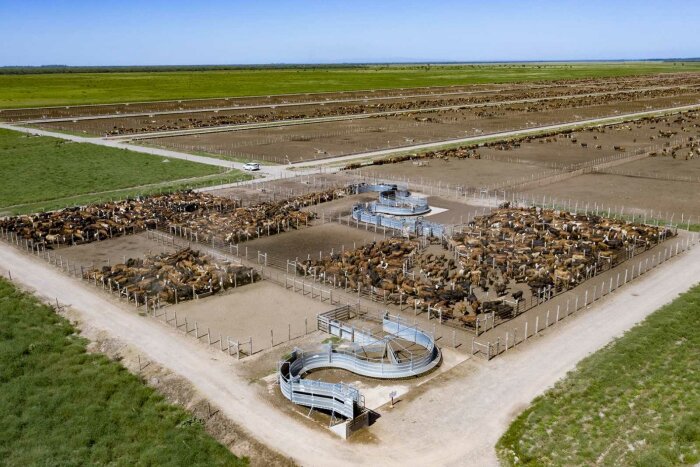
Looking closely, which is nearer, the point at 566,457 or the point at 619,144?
the point at 566,457

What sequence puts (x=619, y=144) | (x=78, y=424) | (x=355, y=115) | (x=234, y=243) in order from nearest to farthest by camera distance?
(x=78, y=424)
(x=234, y=243)
(x=619, y=144)
(x=355, y=115)

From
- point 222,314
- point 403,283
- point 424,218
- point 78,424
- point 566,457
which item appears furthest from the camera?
point 424,218

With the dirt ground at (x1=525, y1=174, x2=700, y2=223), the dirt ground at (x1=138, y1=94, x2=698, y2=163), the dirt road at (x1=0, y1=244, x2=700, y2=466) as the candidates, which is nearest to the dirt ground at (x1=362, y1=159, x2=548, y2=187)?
the dirt ground at (x1=525, y1=174, x2=700, y2=223)

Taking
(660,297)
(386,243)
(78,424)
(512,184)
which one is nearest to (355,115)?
(512,184)

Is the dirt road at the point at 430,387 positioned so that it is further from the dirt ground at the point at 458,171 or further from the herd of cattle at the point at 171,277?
the dirt ground at the point at 458,171

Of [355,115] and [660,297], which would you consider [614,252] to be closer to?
[660,297]

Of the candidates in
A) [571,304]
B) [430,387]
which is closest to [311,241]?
[571,304]

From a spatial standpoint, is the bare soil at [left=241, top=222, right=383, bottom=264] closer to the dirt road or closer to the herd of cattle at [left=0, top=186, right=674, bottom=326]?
the herd of cattle at [left=0, top=186, right=674, bottom=326]
